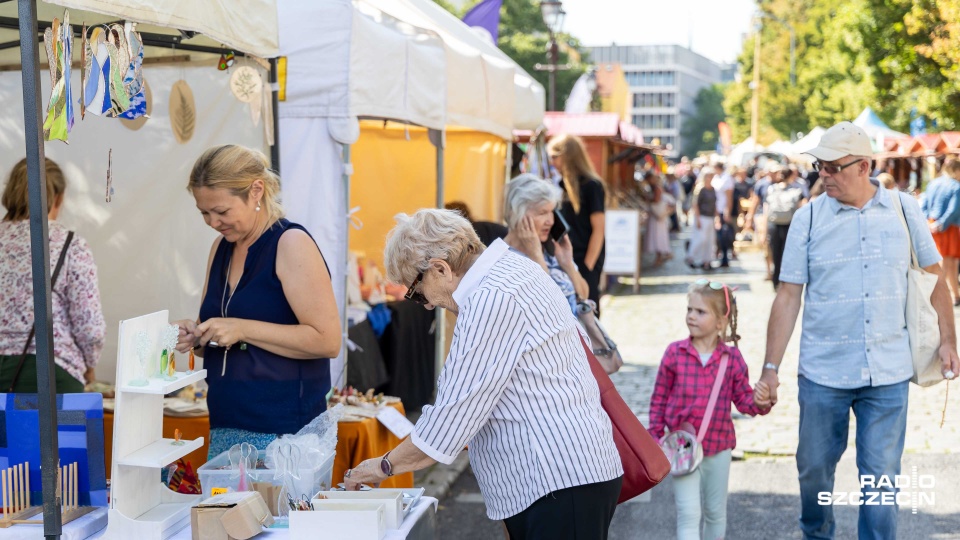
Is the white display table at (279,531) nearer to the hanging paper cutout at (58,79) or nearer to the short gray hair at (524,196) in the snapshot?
the hanging paper cutout at (58,79)

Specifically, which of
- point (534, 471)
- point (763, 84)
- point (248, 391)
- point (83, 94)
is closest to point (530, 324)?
point (534, 471)

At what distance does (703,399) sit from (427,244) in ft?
7.07

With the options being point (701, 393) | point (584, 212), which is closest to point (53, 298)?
point (701, 393)

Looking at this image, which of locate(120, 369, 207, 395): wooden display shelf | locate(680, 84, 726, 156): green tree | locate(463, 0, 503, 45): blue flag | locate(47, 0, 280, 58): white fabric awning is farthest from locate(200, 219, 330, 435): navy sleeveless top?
locate(680, 84, 726, 156): green tree

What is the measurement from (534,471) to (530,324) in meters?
0.39

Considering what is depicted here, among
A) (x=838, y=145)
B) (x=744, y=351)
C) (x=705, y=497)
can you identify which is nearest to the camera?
(x=838, y=145)

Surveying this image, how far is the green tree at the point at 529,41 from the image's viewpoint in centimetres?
5413

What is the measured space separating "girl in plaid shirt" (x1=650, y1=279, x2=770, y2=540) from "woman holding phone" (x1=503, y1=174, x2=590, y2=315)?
0.55 metres

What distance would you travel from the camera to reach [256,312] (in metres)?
3.44

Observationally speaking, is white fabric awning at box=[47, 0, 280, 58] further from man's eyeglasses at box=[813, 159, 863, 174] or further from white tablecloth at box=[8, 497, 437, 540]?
man's eyeglasses at box=[813, 159, 863, 174]

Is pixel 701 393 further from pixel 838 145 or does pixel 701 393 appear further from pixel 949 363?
pixel 838 145

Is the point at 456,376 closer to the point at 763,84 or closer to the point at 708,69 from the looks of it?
the point at 763,84

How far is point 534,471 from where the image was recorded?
105 inches

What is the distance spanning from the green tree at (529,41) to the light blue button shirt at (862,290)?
48776 millimetres
